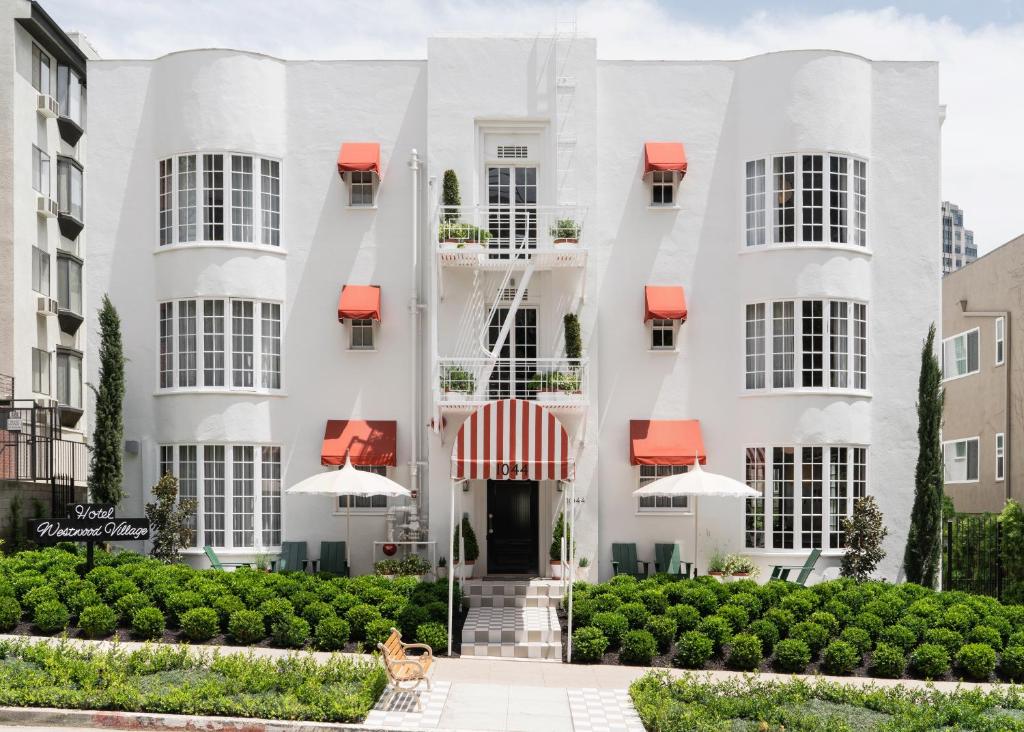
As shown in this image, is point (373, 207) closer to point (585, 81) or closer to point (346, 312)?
point (346, 312)

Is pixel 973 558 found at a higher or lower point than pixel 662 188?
lower

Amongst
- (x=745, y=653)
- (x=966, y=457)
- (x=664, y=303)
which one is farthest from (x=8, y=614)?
(x=966, y=457)

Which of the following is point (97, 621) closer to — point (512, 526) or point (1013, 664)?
point (512, 526)

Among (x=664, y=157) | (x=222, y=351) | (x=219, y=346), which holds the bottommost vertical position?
(x=222, y=351)

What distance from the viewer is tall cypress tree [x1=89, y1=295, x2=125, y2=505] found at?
895 inches

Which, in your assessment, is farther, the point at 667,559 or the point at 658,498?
the point at 658,498

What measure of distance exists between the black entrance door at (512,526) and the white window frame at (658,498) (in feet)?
7.77

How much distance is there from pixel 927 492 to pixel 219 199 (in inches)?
667

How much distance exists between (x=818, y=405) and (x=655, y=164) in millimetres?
6471

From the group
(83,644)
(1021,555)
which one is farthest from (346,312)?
(1021,555)

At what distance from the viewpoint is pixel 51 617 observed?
1748 centimetres

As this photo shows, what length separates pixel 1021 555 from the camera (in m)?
26.5

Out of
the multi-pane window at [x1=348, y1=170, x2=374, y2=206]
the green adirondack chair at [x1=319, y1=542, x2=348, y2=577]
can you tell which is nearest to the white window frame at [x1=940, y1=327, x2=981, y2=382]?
the multi-pane window at [x1=348, y1=170, x2=374, y2=206]

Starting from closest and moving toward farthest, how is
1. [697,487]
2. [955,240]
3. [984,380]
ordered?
[697,487], [984,380], [955,240]
